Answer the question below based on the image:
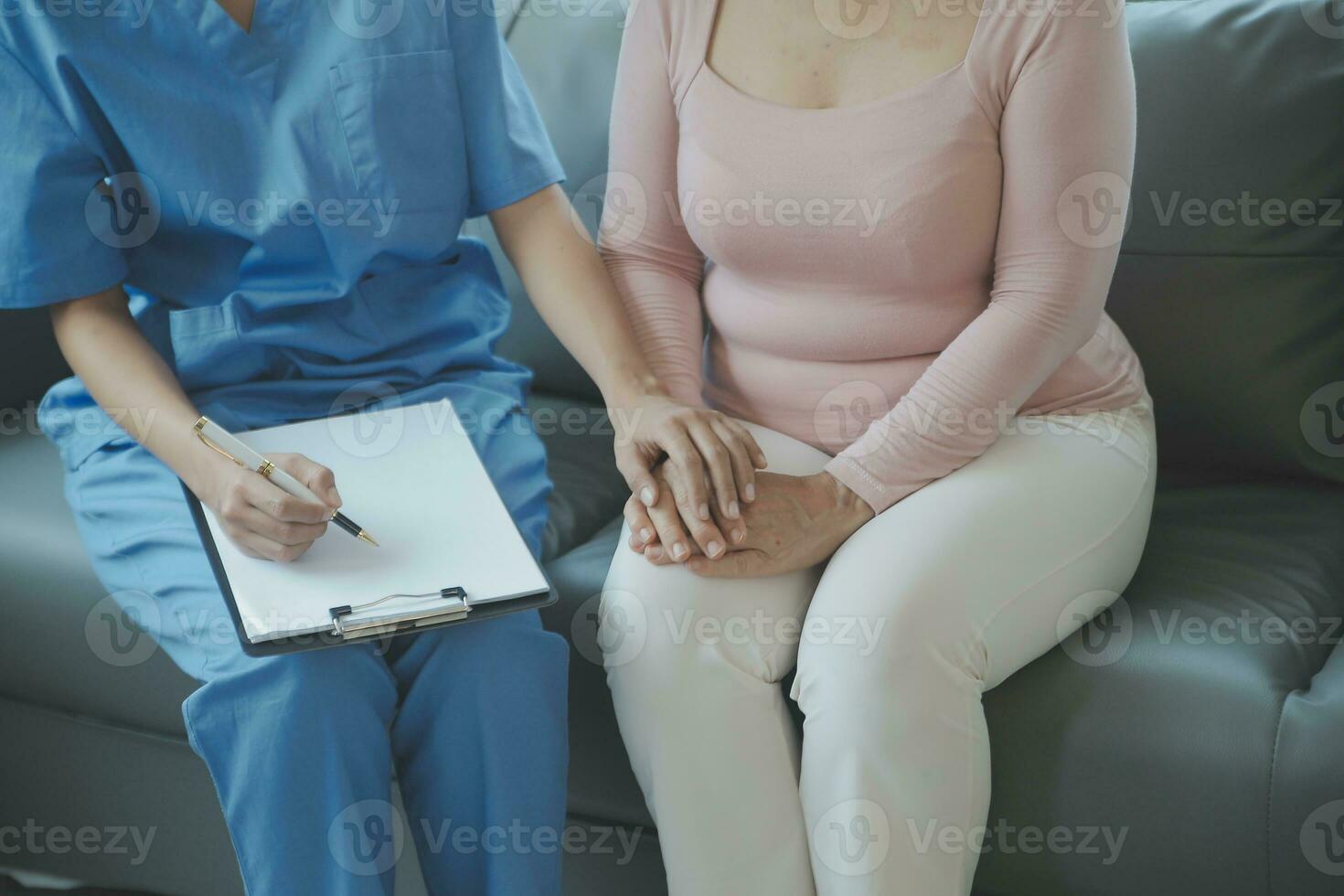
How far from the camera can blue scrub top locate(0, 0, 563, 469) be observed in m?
1.16

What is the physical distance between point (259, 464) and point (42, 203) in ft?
1.10

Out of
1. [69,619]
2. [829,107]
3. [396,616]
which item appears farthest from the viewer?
[69,619]

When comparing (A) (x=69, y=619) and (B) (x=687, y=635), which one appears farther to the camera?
(A) (x=69, y=619)

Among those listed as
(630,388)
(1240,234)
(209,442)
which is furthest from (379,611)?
(1240,234)

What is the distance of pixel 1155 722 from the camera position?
1.04 metres

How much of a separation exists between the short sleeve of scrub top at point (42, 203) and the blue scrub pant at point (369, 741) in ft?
0.73

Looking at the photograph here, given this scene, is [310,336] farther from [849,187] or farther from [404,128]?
[849,187]

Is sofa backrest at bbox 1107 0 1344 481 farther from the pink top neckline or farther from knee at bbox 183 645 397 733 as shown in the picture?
knee at bbox 183 645 397 733

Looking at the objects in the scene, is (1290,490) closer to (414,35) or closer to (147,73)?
(414,35)

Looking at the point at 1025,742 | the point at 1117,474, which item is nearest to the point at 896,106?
the point at 1117,474

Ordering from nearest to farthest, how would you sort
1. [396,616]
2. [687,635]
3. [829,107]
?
[396,616] → [687,635] → [829,107]

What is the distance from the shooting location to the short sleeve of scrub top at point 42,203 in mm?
1146

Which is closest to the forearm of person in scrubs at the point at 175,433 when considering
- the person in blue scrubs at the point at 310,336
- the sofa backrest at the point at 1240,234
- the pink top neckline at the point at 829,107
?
the person in blue scrubs at the point at 310,336

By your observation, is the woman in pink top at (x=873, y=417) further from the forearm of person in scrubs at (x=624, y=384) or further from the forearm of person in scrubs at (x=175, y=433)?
the forearm of person in scrubs at (x=175, y=433)
